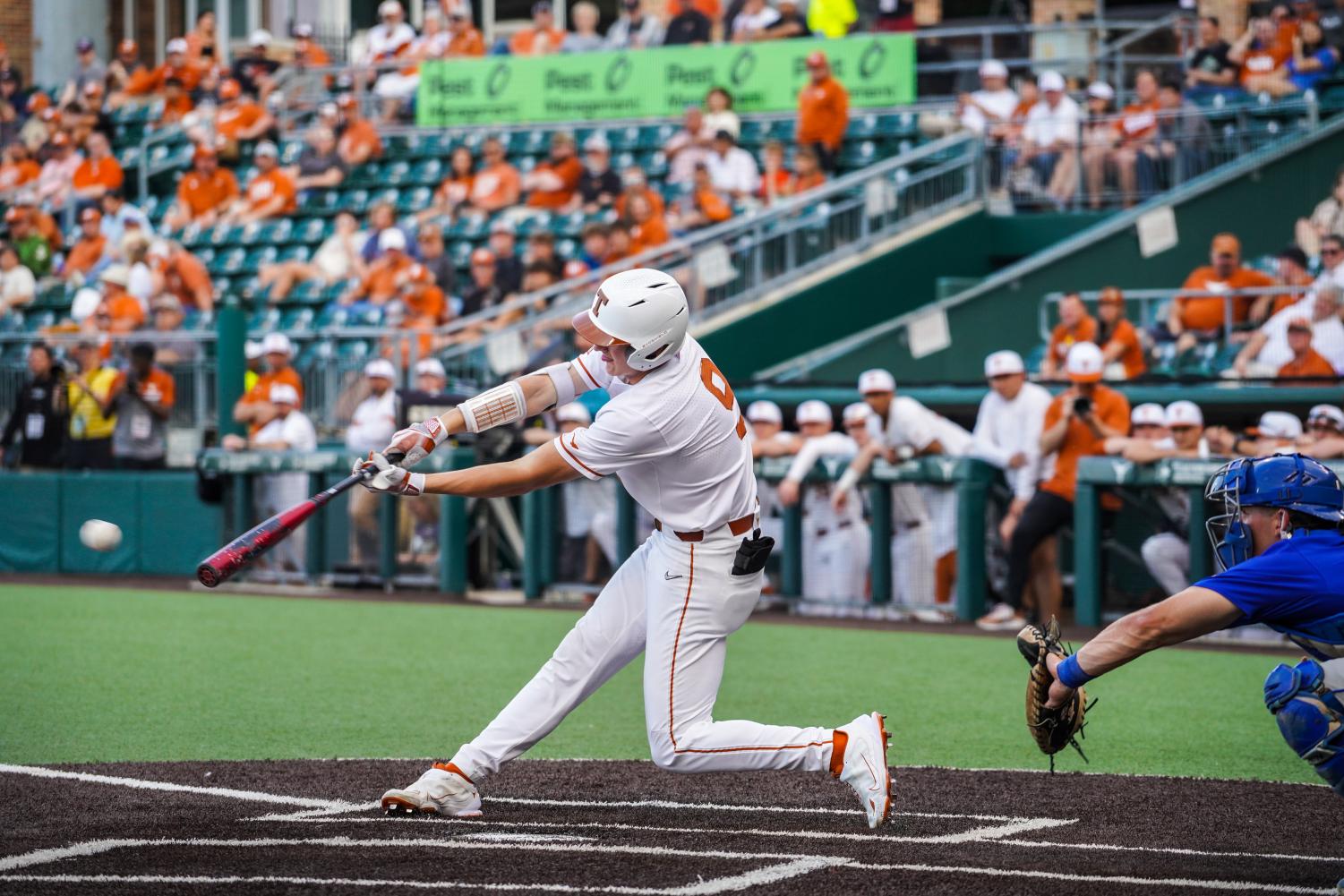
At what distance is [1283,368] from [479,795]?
28.0ft

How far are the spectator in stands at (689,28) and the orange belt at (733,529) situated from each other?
14.9 meters

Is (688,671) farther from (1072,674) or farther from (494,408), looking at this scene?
(1072,674)

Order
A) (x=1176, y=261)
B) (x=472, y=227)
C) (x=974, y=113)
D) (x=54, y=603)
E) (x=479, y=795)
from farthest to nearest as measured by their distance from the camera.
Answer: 1. (x=472, y=227)
2. (x=974, y=113)
3. (x=1176, y=261)
4. (x=54, y=603)
5. (x=479, y=795)

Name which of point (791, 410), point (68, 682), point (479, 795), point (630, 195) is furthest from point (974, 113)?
point (479, 795)

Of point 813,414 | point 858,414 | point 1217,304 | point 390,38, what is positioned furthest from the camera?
point 390,38

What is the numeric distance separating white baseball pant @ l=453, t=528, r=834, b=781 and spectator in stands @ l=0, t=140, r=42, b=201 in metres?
19.3

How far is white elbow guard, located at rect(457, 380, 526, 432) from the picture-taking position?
6113 mm

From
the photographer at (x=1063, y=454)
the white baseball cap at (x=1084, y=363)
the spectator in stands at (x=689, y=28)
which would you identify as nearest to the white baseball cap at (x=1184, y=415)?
the photographer at (x=1063, y=454)

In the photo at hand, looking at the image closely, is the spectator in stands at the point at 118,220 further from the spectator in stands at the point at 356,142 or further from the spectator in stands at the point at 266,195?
the spectator in stands at the point at 356,142

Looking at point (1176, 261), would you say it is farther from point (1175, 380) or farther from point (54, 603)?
point (54, 603)

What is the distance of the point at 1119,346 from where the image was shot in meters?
13.5

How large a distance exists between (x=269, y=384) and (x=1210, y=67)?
9.38 meters

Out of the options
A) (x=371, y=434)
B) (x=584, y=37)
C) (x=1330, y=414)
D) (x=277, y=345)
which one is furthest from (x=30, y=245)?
(x=1330, y=414)

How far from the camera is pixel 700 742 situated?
5.79m
